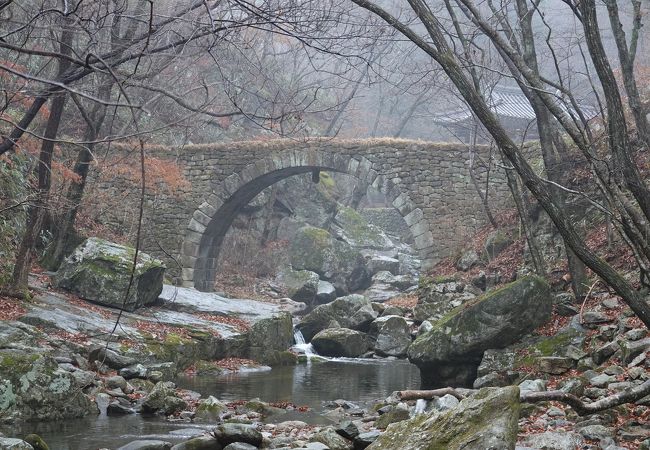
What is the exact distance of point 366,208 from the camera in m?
33.8

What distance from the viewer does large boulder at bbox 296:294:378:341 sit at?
14062mm

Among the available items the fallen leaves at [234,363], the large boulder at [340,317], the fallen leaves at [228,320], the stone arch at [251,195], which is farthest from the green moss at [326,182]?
the fallen leaves at [234,363]

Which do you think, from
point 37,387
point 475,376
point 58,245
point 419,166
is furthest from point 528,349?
point 419,166

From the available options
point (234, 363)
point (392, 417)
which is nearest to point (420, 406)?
point (392, 417)

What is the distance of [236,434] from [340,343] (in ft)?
25.7

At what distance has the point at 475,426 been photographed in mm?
3611

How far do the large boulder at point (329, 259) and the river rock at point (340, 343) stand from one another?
9937 millimetres

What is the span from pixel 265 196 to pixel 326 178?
162 inches

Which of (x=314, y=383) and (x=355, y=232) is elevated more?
(x=355, y=232)

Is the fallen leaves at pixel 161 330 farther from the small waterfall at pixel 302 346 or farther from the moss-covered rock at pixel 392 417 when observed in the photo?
the moss-covered rock at pixel 392 417

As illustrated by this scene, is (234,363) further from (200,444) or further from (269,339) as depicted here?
(200,444)

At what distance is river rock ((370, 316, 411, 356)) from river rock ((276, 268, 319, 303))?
306 inches

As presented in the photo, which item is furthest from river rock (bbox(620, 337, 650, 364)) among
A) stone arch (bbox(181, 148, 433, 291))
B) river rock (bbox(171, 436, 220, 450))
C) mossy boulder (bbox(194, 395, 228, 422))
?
stone arch (bbox(181, 148, 433, 291))

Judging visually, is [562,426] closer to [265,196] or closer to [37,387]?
[37,387]
